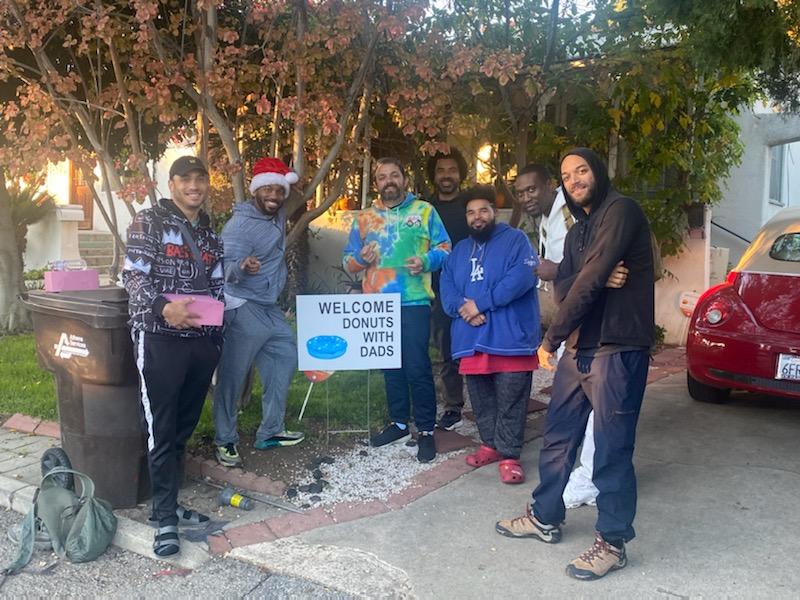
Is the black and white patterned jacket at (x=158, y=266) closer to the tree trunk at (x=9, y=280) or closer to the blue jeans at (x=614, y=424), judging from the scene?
the blue jeans at (x=614, y=424)

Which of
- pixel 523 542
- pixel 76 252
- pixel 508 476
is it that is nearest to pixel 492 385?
pixel 508 476

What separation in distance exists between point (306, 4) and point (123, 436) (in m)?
3.02

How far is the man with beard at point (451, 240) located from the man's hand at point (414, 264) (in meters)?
0.87

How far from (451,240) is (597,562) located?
115 inches

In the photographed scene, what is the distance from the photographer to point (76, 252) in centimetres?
1409

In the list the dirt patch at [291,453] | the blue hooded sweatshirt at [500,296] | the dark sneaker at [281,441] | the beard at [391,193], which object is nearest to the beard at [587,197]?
the blue hooded sweatshirt at [500,296]

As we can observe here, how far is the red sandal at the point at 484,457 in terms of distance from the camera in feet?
15.5

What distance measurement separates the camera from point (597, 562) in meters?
3.33

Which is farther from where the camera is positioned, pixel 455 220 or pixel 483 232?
pixel 455 220

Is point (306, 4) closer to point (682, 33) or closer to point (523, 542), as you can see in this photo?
point (682, 33)

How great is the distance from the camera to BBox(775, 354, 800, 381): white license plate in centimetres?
513

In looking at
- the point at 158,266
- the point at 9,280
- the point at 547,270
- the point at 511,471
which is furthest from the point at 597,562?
the point at 9,280

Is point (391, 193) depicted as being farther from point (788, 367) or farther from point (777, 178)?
point (777, 178)

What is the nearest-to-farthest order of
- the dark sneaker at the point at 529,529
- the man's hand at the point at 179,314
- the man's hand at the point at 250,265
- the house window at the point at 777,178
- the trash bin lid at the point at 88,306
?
the man's hand at the point at 179,314 → the dark sneaker at the point at 529,529 → the trash bin lid at the point at 88,306 → the man's hand at the point at 250,265 → the house window at the point at 777,178
